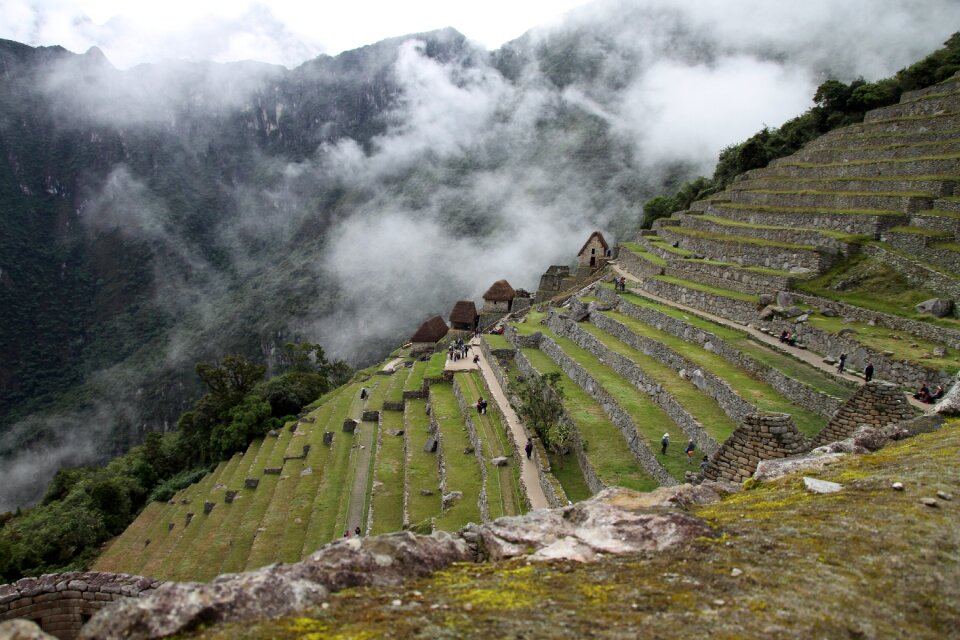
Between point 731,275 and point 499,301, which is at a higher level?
point 731,275

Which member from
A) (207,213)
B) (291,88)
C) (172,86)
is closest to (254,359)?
(207,213)

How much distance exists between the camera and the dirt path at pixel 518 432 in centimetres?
1482

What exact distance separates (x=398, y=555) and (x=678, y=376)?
1456cm

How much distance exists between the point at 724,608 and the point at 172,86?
228 metres

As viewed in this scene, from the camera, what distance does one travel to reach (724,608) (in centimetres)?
401

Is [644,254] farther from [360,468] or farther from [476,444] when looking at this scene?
[360,468]

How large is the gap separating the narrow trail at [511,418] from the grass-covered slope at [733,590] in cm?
737

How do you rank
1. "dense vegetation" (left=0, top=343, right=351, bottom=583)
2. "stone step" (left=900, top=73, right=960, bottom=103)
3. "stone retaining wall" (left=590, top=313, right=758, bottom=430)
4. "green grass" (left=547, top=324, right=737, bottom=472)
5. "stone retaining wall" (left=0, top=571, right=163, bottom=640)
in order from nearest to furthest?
"stone retaining wall" (left=0, top=571, right=163, bottom=640) < "green grass" (left=547, top=324, right=737, bottom=472) < "stone retaining wall" (left=590, top=313, right=758, bottom=430) < "stone step" (left=900, top=73, right=960, bottom=103) < "dense vegetation" (left=0, top=343, right=351, bottom=583)

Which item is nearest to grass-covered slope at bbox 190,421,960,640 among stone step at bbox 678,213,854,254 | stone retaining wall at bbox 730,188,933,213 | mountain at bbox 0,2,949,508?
stone step at bbox 678,213,854,254

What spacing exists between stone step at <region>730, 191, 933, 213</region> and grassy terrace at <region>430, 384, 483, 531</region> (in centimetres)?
1817

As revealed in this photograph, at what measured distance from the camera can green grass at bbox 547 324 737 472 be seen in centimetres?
1369

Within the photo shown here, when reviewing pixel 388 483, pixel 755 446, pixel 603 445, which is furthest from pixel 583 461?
pixel 388 483

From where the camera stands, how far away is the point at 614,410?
56.6ft

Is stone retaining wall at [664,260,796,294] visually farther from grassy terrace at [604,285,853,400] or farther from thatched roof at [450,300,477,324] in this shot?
thatched roof at [450,300,477,324]
